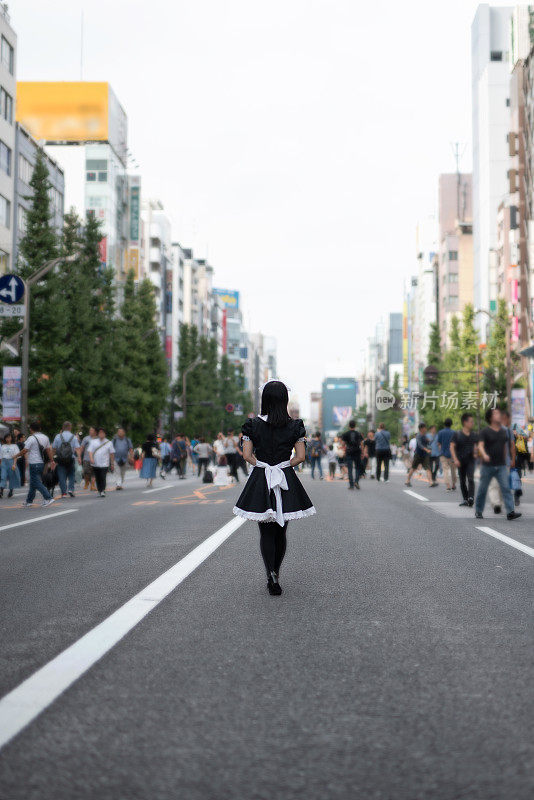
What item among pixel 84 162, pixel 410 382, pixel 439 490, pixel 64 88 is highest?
pixel 64 88

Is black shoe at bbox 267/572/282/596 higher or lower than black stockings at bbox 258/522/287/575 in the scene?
lower

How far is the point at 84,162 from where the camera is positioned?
235 ft

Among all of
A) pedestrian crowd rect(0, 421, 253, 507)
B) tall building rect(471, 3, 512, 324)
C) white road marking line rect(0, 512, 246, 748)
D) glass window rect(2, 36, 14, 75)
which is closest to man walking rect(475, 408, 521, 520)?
pedestrian crowd rect(0, 421, 253, 507)

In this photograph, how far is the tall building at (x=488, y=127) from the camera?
292 feet

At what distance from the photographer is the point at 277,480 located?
7.05 meters

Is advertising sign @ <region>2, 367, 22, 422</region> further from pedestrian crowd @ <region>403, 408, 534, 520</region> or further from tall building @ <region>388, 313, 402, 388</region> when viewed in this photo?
tall building @ <region>388, 313, 402, 388</region>

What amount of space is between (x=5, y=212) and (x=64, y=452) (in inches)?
1112

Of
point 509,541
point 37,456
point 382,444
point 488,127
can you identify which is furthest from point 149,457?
point 488,127

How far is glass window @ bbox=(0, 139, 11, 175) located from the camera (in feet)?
152

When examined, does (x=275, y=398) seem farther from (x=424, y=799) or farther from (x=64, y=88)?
(x=64, y=88)

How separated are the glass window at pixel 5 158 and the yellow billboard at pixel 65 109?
84.2 feet

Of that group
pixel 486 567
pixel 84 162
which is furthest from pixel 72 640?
pixel 84 162

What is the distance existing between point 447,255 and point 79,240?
73.4 meters

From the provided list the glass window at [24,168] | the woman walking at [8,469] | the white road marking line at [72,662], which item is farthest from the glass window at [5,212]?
the white road marking line at [72,662]
